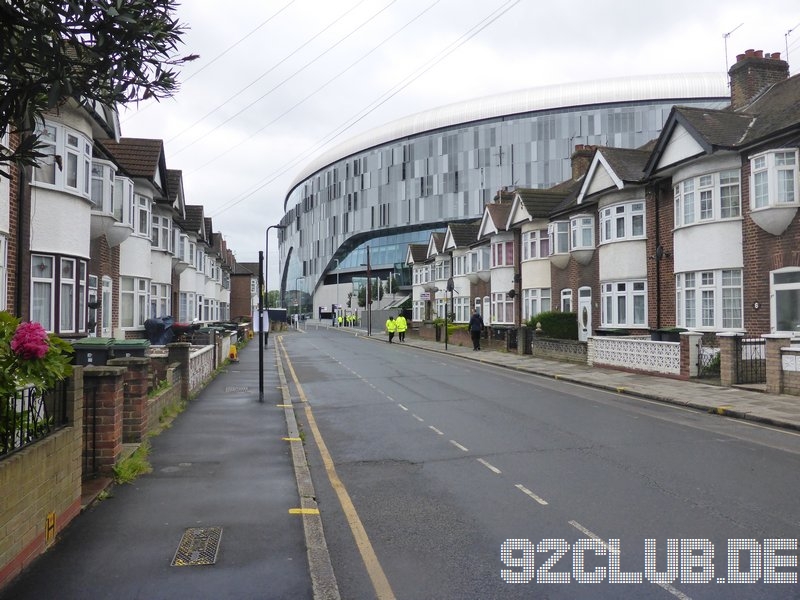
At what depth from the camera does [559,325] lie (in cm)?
2789

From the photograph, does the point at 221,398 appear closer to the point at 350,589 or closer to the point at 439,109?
the point at 350,589

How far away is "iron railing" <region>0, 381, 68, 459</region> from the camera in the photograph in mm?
4578

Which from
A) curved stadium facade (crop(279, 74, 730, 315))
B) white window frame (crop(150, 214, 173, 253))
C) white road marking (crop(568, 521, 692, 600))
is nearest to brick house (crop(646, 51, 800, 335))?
white road marking (crop(568, 521, 692, 600))

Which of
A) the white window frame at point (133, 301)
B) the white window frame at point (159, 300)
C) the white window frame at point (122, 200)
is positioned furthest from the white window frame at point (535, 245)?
the white window frame at point (122, 200)

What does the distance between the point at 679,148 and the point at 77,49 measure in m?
21.1

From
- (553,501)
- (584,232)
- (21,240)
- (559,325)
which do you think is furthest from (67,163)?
(584,232)

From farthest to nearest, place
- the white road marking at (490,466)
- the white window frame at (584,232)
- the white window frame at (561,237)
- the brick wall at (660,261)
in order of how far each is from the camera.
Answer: the white window frame at (561,237) < the white window frame at (584,232) < the brick wall at (660,261) < the white road marking at (490,466)

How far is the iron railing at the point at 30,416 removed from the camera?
4.58 metres

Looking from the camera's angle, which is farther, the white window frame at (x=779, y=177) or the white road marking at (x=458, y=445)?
the white window frame at (x=779, y=177)

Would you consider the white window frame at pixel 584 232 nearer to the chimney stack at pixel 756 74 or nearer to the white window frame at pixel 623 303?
the white window frame at pixel 623 303

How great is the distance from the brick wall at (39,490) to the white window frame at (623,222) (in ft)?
73.9

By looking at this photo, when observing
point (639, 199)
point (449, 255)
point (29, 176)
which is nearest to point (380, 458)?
point (29, 176)

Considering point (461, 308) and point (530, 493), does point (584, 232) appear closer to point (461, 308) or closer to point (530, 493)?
point (461, 308)

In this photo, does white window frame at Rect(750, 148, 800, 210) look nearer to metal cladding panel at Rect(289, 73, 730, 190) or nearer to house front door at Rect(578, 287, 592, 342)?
house front door at Rect(578, 287, 592, 342)
